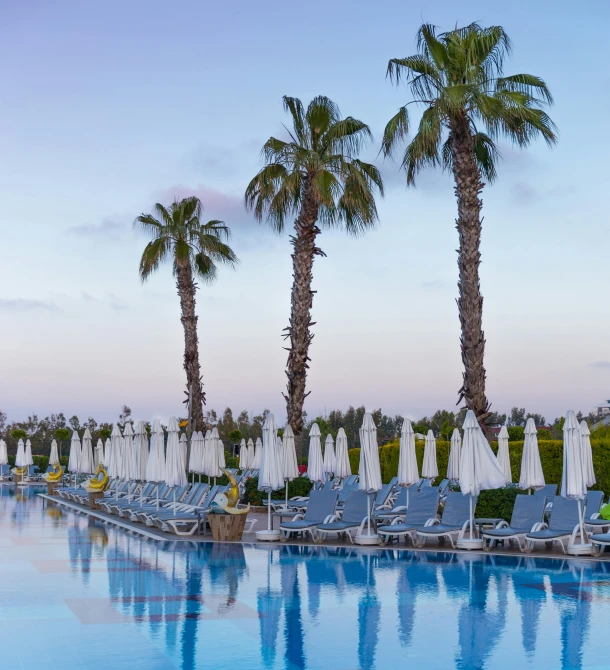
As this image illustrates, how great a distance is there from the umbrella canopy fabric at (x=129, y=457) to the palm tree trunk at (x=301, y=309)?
3.89m

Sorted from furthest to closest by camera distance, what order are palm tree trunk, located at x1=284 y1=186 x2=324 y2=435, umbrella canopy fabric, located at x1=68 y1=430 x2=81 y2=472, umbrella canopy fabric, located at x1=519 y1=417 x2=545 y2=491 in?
1. umbrella canopy fabric, located at x1=68 y1=430 x2=81 y2=472
2. palm tree trunk, located at x1=284 y1=186 x2=324 y2=435
3. umbrella canopy fabric, located at x1=519 y1=417 x2=545 y2=491

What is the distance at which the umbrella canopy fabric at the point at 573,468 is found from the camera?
1273 centimetres

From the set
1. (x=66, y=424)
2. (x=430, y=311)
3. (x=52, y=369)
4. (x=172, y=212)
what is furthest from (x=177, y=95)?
(x=66, y=424)

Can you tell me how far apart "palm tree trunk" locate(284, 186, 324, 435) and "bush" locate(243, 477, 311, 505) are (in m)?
1.78

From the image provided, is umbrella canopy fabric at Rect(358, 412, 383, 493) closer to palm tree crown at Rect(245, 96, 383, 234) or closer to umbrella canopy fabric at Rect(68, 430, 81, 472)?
palm tree crown at Rect(245, 96, 383, 234)

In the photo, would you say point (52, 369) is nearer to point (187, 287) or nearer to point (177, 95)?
point (187, 287)

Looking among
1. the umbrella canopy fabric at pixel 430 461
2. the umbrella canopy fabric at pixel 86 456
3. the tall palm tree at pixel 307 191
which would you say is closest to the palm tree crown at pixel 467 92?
the tall palm tree at pixel 307 191

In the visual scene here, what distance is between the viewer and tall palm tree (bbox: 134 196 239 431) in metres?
27.6

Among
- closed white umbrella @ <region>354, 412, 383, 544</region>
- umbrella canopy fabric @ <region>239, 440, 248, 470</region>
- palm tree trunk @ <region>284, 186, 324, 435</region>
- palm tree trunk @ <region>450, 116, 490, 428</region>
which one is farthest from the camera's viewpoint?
umbrella canopy fabric @ <region>239, 440, 248, 470</region>

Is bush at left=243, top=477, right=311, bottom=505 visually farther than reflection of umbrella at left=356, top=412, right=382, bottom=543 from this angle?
Yes

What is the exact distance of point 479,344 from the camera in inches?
661

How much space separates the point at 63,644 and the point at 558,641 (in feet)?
14.1

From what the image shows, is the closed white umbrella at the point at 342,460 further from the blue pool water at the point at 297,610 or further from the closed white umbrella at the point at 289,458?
the blue pool water at the point at 297,610

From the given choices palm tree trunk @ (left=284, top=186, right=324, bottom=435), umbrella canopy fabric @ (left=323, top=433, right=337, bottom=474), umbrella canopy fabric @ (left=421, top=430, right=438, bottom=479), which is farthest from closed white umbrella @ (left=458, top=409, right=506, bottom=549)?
umbrella canopy fabric @ (left=323, top=433, right=337, bottom=474)
